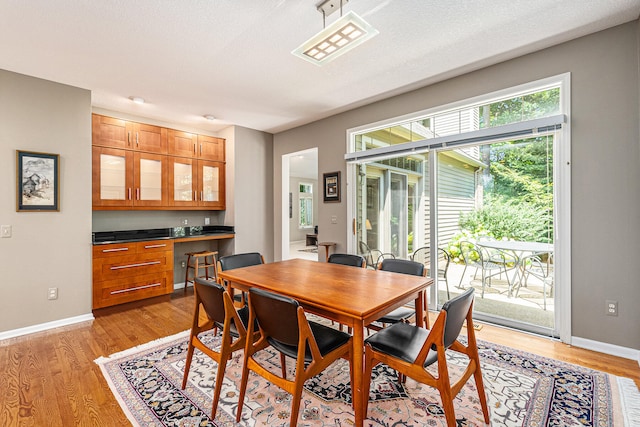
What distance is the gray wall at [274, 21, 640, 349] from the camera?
2.35 m

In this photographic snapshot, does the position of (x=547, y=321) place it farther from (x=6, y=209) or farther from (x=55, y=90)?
(x=55, y=90)

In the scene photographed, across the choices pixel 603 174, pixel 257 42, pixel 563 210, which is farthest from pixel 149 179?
pixel 603 174

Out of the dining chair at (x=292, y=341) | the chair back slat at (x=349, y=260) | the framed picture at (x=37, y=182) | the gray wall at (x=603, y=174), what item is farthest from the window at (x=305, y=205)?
the dining chair at (x=292, y=341)

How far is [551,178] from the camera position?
9.07ft

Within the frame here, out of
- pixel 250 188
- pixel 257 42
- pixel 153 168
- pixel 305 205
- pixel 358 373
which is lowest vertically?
pixel 358 373

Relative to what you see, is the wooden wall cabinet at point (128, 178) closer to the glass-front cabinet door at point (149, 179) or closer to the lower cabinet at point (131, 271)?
the glass-front cabinet door at point (149, 179)

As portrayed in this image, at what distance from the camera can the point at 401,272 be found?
8.70ft

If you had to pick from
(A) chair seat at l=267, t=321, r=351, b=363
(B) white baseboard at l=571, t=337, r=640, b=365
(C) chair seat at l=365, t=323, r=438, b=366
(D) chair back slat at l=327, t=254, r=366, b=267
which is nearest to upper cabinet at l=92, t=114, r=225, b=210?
(D) chair back slat at l=327, t=254, r=366, b=267

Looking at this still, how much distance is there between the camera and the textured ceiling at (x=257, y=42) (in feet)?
6.96

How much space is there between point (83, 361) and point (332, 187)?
340cm

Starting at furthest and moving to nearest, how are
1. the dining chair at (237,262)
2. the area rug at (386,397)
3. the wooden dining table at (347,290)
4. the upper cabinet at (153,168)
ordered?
the upper cabinet at (153,168), the dining chair at (237,262), the area rug at (386,397), the wooden dining table at (347,290)

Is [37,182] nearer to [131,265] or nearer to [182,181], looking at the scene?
[131,265]

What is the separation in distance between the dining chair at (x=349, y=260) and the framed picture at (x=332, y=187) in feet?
4.89

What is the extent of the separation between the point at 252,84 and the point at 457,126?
7.78ft
